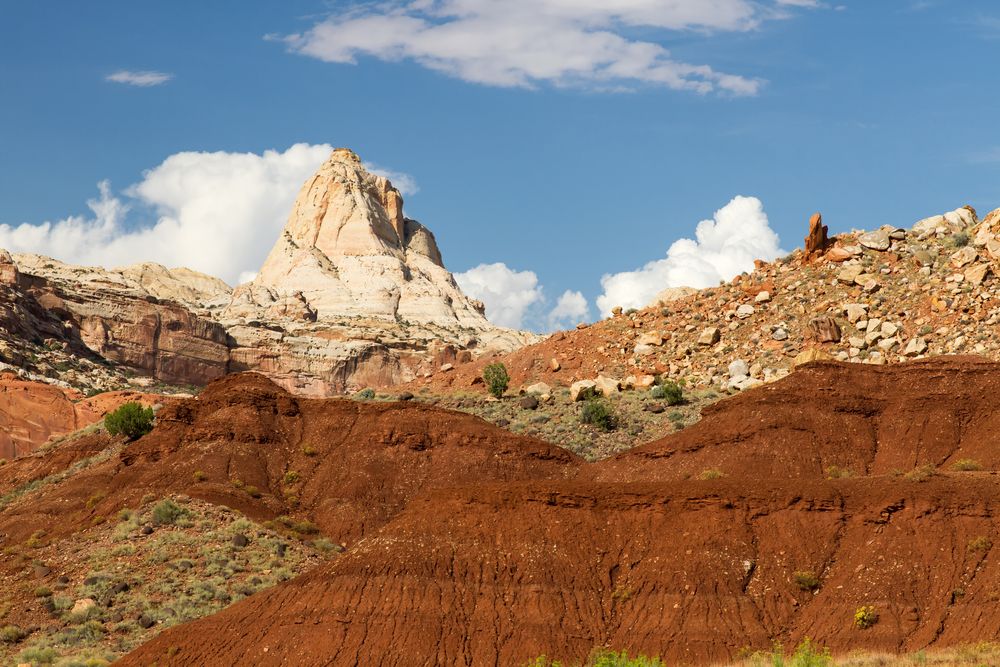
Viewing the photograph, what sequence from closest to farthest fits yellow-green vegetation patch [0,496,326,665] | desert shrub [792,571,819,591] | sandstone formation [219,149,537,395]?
desert shrub [792,571,819,591] → yellow-green vegetation patch [0,496,326,665] → sandstone formation [219,149,537,395]

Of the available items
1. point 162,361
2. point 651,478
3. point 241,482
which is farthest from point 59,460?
point 162,361

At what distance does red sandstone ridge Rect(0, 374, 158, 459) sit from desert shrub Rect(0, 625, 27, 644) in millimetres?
50669

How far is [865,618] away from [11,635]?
26.2 meters

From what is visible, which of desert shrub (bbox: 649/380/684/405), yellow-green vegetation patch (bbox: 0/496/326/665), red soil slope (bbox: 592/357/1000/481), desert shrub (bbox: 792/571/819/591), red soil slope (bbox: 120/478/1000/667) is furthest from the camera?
desert shrub (bbox: 649/380/684/405)

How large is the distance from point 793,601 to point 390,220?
510ft

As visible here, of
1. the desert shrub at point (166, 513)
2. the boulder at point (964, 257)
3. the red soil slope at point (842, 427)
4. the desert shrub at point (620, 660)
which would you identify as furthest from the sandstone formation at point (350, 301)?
the desert shrub at point (620, 660)

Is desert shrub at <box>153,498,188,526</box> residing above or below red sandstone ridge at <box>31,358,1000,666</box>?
above

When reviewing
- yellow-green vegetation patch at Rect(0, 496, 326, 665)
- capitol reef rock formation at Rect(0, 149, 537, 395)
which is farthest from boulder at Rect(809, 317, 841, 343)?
capitol reef rock formation at Rect(0, 149, 537, 395)

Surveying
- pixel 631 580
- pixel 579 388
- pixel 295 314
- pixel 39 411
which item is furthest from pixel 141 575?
pixel 295 314

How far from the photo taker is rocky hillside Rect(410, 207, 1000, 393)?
80.0 meters

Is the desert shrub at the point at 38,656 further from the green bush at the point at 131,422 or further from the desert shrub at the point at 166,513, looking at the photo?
the green bush at the point at 131,422

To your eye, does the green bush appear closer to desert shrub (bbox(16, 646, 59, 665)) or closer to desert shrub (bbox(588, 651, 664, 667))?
desert shrub (bbox(16, 646, 59, 665))

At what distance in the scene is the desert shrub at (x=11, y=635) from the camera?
46969mm

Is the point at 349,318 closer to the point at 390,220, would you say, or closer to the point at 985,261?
the point at 390,220
